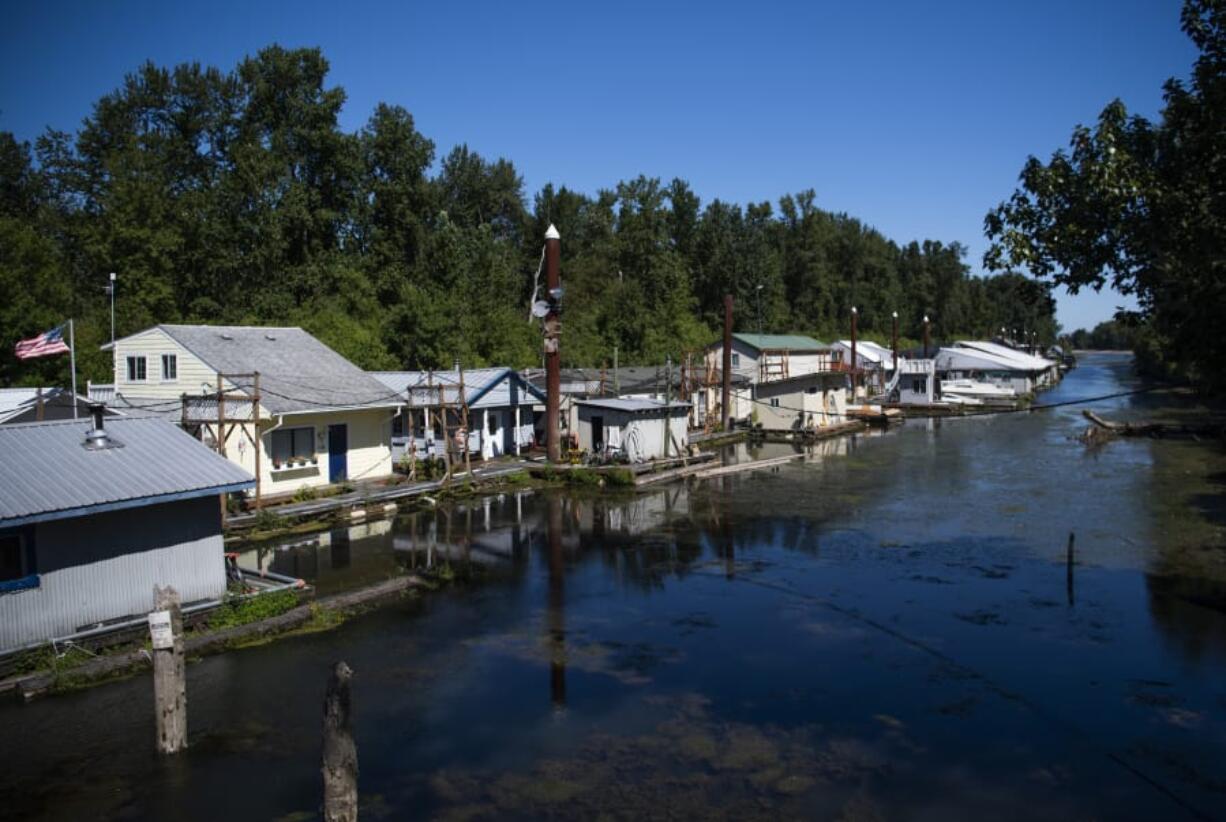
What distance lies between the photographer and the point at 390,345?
47.8m

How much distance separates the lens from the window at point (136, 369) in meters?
29.7

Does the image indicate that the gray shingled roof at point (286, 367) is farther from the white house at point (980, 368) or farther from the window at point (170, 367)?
the white house at point (980, 368)

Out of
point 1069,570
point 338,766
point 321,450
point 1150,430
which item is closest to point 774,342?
point 1150,430

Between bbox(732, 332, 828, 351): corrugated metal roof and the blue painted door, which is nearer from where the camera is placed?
the blue painted door

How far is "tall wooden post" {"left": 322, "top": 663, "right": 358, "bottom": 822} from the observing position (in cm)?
860

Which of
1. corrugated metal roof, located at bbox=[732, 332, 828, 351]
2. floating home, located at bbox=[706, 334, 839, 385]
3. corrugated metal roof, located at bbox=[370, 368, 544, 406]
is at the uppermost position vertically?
corrugated metal roof, located at bbox=[732, 332, 828, 351]

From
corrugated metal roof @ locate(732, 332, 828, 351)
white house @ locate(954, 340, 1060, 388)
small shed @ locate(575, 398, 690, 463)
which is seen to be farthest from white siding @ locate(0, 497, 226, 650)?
white house @ locate(954, 340, 1060, 388)

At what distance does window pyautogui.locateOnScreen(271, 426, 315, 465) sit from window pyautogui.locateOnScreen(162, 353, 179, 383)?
4.27 m

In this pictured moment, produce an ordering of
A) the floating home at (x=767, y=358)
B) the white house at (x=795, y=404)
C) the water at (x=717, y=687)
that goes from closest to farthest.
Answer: the water at (x=717, y=687) < the white house at (x=795, y=404) < the floating home at (x=767, y=358)

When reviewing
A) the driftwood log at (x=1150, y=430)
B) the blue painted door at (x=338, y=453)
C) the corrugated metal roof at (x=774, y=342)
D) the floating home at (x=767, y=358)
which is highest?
the corrugated metal roof at (x=774, y=342)

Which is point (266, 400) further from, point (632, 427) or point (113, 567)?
point (632, 427)

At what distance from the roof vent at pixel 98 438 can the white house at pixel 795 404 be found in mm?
39746

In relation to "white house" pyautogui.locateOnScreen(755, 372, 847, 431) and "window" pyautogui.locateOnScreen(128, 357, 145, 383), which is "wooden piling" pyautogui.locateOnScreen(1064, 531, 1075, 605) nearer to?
"window" pyautogui.locateOnScreen(128, 357, 145, 383)

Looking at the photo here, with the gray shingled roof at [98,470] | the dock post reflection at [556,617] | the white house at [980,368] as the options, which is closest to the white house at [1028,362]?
the white house at [980,368]
